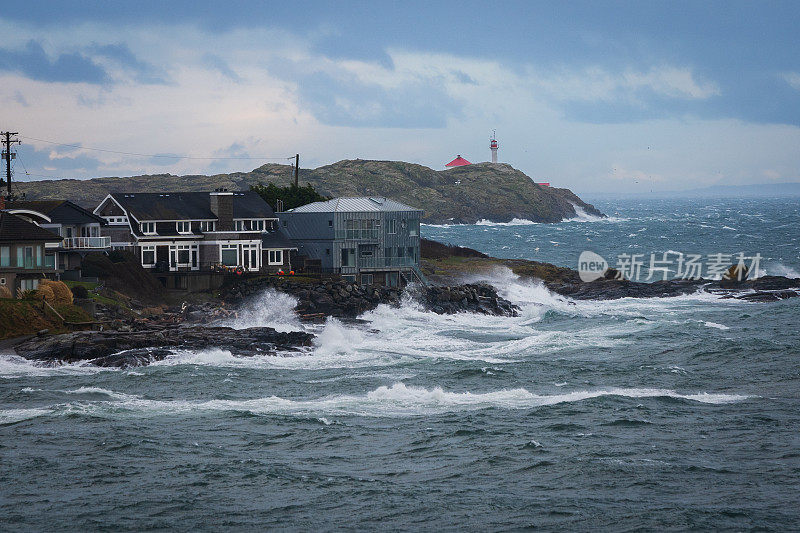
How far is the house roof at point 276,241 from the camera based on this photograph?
69438mm

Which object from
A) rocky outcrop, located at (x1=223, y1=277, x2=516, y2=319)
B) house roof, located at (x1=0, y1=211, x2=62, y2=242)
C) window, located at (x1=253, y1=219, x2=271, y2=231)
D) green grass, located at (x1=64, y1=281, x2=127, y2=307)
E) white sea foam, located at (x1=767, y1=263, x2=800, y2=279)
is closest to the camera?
Result: house roof, located at (x1=0, y1=211, x2=62, y2=242)

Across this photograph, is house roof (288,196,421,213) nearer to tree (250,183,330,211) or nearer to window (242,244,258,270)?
window (242,244,258,270)

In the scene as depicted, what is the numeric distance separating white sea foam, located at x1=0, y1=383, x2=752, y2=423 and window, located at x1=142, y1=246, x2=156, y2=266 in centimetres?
3235

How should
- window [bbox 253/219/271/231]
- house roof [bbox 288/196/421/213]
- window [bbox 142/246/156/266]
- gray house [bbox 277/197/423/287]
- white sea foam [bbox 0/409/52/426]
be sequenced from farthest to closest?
house roof [bbox 288/196/421/213]
window [bbox 253/219/271/231]
gray house [bbox 277/197/423/287]
window [bbox 142/246/156/266]
white sea foam [bbox 0/409/52/426]

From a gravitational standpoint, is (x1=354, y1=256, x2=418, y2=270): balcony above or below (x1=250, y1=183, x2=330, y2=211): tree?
below

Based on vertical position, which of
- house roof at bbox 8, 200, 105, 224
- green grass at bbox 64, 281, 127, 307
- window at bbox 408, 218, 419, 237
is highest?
house roof at bbox 8, 200, 105, 224

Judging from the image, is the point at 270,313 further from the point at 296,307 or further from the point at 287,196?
the point at 287,196

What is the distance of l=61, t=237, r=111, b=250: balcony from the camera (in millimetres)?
63281

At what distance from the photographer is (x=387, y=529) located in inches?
900

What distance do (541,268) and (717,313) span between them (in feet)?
86.3

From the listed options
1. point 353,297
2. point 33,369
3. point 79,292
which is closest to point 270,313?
point 353,297

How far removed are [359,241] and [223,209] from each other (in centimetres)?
1000

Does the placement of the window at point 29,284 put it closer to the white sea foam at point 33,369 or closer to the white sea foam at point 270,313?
the white sea foam at point 33,369

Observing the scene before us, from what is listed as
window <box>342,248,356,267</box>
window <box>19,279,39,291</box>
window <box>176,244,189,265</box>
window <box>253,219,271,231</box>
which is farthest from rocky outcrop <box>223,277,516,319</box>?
window <box>19,279,39,291</box>
